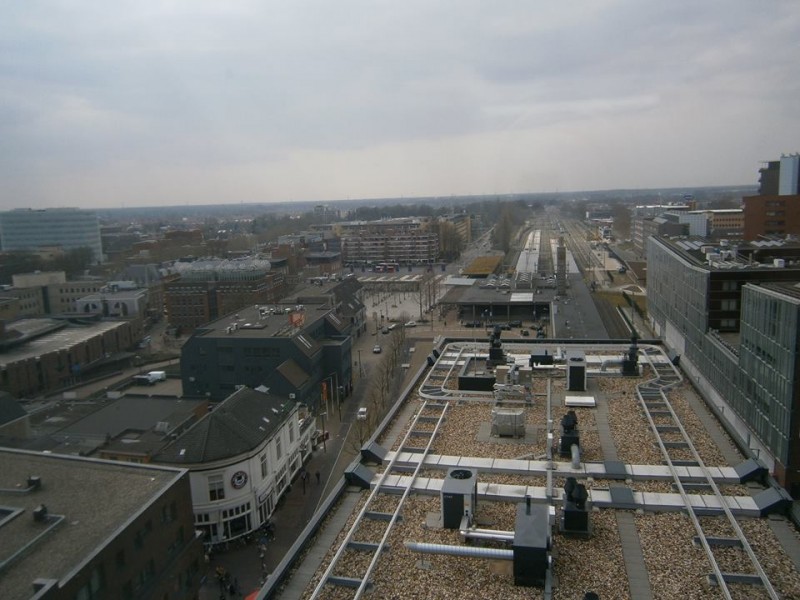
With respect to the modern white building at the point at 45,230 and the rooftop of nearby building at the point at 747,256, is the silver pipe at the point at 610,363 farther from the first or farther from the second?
the modern white building at the point at 45,230

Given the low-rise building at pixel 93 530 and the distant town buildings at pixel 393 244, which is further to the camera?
the distant town buildings at pixel 393 244

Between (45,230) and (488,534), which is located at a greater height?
(45,230)

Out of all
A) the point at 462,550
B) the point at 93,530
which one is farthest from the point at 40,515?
the point at 462,550

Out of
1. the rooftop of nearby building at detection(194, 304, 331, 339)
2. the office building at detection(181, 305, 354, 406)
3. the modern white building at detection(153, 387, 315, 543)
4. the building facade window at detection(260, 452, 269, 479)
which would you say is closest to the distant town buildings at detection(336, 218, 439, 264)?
the rooftop of nearby building at detection(194, 304, 331, 339)

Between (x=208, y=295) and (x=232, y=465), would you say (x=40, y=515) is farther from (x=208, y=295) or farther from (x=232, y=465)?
(x=208, y=295)

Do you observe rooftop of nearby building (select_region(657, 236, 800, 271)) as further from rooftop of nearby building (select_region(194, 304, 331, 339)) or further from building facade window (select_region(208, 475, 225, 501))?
building facade window (select_region(208, 475, 225, 501))

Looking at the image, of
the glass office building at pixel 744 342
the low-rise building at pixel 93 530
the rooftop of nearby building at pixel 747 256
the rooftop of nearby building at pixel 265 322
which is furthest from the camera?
the rooftop of nearby building at pixel 265 322

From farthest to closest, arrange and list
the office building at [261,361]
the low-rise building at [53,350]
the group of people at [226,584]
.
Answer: the low-rise building at [53,350] → the office building at [261,361] → the group of people at [226,584]

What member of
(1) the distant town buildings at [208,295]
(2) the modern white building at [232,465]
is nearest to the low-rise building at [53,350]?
(1) the distant town buildings at [208,295]
